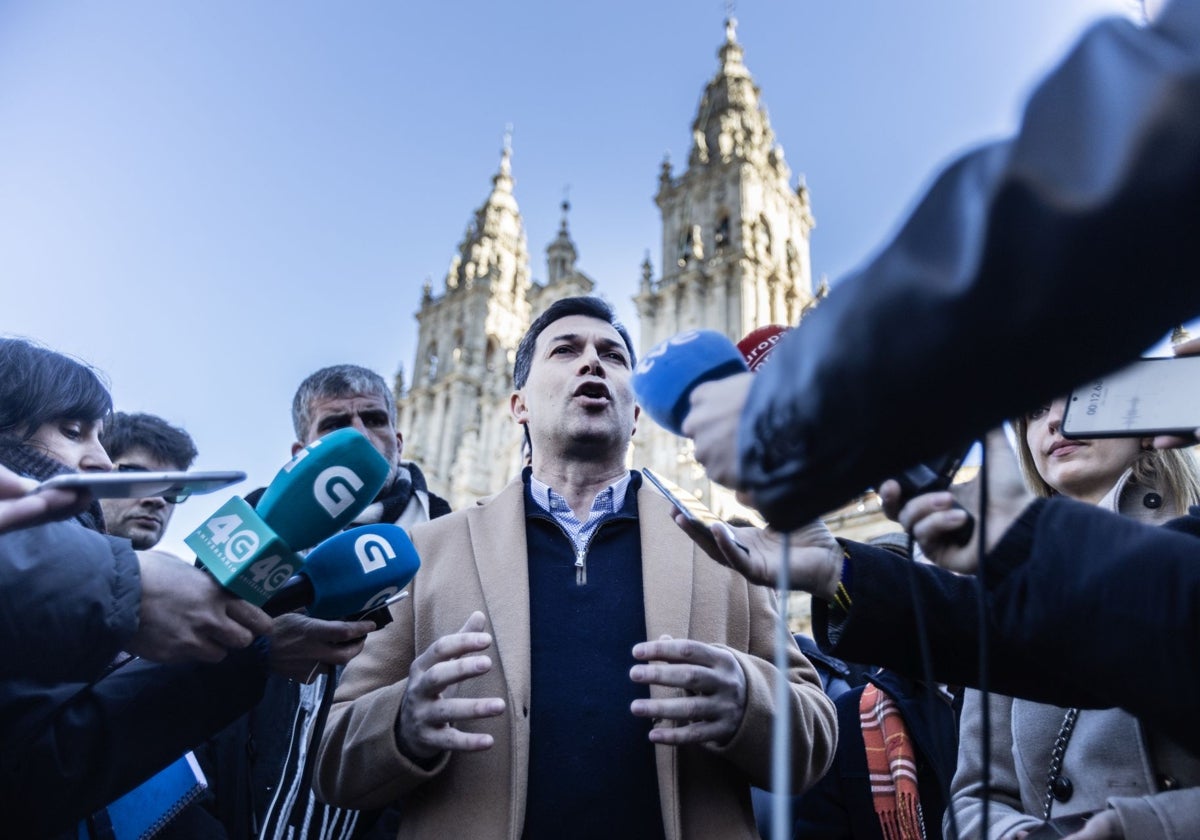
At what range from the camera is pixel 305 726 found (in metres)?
3.04

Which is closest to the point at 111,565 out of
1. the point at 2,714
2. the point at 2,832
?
the point at 2,714

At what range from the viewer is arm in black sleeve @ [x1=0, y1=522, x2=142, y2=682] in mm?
1832

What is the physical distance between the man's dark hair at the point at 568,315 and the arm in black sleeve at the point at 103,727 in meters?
1.72

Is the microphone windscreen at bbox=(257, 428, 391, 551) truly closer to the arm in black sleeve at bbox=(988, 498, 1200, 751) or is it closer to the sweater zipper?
the sweater zipper

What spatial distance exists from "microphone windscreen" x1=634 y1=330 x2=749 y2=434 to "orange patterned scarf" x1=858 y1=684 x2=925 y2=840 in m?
2.12

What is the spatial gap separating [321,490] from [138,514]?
2775mm

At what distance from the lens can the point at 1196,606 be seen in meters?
1.34

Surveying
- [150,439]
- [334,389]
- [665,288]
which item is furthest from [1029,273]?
[665,288]

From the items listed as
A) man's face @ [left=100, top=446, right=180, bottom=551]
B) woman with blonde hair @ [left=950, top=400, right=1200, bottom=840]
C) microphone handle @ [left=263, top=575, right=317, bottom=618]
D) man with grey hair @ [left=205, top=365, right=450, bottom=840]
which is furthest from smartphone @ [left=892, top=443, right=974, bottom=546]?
man's face @ [left=100, top=446, right=180, bottom=551]

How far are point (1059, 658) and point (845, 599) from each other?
1.99ft

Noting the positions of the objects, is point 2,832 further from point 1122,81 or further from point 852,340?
point 1122,81

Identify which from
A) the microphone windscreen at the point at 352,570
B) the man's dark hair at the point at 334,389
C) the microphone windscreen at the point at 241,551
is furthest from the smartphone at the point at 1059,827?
the man's dark hair at the point at 334,389

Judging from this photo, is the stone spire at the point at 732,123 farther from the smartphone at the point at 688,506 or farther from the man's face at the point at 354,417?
the smartphone at the point at 688,506

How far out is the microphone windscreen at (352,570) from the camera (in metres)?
2.18
